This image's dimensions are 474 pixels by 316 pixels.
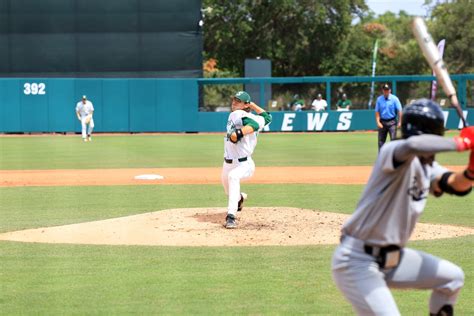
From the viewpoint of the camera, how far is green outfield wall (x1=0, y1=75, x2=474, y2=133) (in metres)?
40.0

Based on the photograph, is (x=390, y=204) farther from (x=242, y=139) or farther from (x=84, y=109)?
(x=84, y=109)

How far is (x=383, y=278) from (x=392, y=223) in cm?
34

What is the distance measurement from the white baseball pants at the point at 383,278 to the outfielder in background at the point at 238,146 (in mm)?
6393

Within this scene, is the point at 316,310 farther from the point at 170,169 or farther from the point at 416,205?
the point at 170,169

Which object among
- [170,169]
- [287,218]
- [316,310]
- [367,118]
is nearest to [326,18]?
[367,118]

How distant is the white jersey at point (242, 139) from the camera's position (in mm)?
11742

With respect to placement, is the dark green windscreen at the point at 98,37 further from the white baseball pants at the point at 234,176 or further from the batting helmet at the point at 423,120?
the batting helmet at the point at 423,120

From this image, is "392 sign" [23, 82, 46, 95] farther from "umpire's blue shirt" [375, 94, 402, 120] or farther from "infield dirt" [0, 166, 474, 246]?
"infield dirt" [0, 166, 474, 246]

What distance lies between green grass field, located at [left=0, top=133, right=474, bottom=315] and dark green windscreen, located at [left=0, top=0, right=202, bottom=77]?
75.1ft

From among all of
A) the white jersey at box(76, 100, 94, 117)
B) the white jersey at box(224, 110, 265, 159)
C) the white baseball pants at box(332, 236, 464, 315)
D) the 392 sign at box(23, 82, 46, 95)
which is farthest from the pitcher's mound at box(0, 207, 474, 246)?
the 392 sign at box(23, 82, 46, 95)

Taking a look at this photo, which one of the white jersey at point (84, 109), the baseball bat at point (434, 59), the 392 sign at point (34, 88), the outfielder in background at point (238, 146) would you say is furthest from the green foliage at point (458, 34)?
the baseball bat at point (434, 59)

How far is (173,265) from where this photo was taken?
9.20 metres

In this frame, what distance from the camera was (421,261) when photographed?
5.22 metres

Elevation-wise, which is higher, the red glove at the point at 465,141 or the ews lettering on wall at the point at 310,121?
the red glove at the point at 465,141
